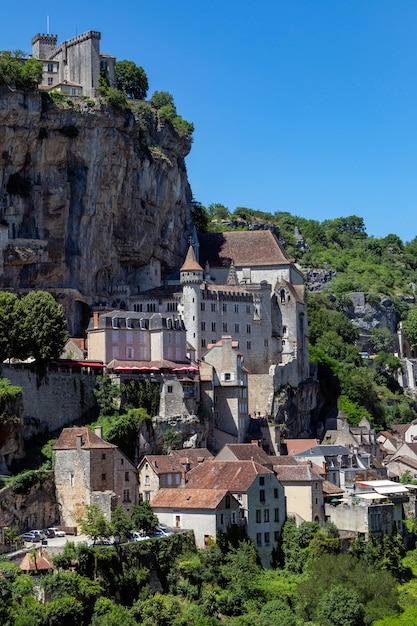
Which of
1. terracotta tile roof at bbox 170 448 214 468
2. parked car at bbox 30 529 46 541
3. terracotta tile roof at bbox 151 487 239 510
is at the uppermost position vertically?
terracotta tile roof at bbox 170 448 214 468

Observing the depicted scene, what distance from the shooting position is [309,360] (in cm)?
10456

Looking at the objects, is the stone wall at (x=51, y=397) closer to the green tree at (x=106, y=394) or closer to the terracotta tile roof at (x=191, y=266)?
the green tree at (x=106, y=394)

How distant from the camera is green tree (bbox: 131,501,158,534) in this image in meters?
63.0

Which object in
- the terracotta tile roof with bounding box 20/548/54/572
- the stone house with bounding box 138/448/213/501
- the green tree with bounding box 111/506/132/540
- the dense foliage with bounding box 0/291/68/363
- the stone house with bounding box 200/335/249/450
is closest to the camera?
the terracotta tile roof with bounding box 20/548/54/572

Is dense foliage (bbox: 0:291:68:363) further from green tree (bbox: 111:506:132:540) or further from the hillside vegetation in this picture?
the hillside vegetation

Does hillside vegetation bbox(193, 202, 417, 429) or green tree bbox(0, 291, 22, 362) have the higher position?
hillside vegetation bbox(193, 202, 417, 429)

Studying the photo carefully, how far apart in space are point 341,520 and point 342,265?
9600 cm

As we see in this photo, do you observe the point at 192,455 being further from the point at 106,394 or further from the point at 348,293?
the point at 348,293

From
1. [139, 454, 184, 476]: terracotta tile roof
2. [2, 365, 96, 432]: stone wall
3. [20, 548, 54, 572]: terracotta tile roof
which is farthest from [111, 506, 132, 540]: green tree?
[2, 365, 96, 432]: stone wall

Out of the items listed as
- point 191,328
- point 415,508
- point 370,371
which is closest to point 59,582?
point 415,508

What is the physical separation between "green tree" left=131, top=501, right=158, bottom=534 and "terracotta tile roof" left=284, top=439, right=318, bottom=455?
22.1 metres

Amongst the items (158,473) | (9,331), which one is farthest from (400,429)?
(9,331)

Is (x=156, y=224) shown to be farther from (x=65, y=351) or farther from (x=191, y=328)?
(x=65, y=351)

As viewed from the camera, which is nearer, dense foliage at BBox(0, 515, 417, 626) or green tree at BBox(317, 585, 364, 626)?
dense foliage at BBox(0, 515, 417, 626)
